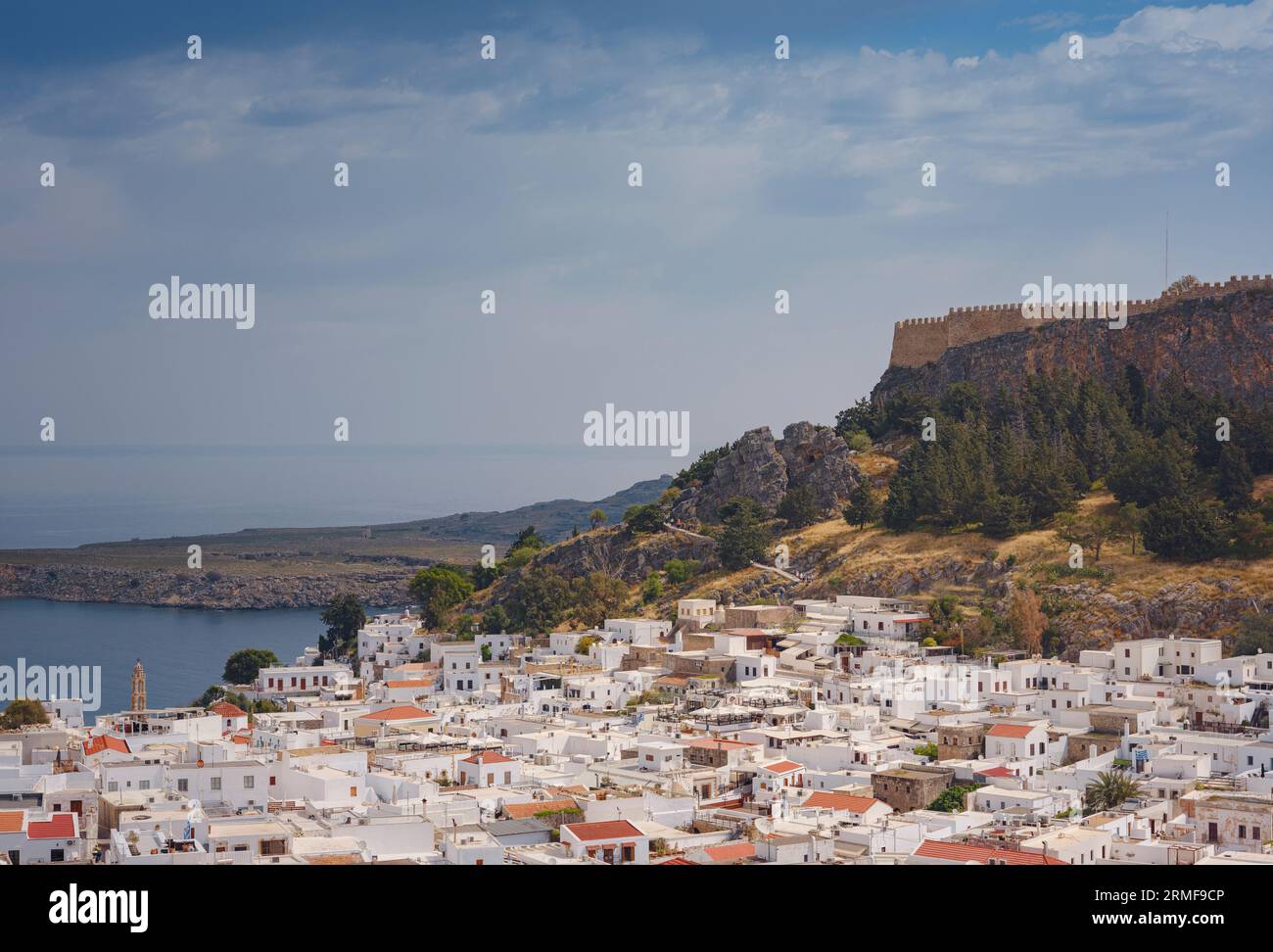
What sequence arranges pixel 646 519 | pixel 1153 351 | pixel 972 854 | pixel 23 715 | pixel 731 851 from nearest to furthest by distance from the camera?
1. pixel 972 854
2. pixel 731 851
3. pixel 23 715
4. pixel 1153 351
5. pixel 646 519

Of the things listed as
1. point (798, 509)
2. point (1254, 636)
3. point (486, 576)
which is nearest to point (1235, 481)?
point (1254, 636)

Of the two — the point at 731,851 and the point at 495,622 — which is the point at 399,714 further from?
the point at 495,622

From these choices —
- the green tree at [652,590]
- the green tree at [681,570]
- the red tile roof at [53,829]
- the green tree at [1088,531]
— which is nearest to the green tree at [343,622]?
the green tree at [652,590]

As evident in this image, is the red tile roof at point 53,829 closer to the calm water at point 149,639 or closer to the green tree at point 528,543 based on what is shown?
the calm water at point 149,639

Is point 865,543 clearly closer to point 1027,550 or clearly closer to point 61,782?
point 1027,550

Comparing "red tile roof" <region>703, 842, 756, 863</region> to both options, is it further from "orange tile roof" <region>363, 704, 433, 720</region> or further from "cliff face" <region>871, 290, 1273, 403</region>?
"cliff face" <region>871, 290, 1273, 403</region>

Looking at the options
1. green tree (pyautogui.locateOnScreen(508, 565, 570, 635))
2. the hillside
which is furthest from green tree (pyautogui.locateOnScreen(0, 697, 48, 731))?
the hillside
